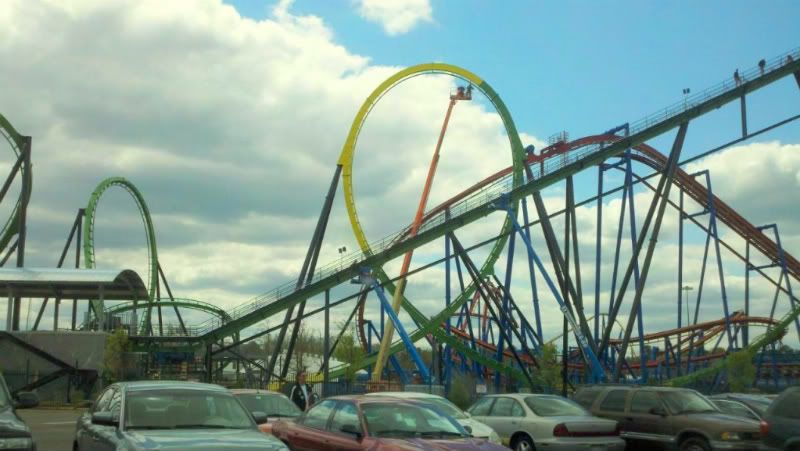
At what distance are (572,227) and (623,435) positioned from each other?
2013cm

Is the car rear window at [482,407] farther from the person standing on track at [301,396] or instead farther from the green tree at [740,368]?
the green tree at [740,368]

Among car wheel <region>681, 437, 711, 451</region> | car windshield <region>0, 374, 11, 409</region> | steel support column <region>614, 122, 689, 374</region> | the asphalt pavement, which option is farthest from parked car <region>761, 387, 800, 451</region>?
→ steel support column <region>614, 122, 689, 374</region>

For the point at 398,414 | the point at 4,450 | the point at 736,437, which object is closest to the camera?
the point at 4,450

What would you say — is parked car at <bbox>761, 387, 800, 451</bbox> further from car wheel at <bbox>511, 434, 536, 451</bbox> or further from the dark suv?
car wheel at <bbox>511, 434, 536, 451</bbox>

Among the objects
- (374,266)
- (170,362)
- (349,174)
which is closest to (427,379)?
(374,266)

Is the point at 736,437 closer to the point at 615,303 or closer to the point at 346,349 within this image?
the point at 615,303

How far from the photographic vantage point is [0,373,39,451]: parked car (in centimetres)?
889

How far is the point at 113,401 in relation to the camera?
31.5ft

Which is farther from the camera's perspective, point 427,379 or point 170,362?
point 170,362

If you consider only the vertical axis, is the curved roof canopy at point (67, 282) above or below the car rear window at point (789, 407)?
above

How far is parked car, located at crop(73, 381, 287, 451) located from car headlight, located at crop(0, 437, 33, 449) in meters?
0.67


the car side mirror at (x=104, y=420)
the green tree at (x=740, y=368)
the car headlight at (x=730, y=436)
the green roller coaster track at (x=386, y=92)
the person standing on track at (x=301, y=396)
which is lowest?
the car headlight at (x=730, y=436)

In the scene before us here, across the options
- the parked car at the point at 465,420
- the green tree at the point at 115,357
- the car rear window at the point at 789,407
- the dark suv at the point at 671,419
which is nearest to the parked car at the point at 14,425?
the parked car at the point at 465,420

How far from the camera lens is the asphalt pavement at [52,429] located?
667 inches
